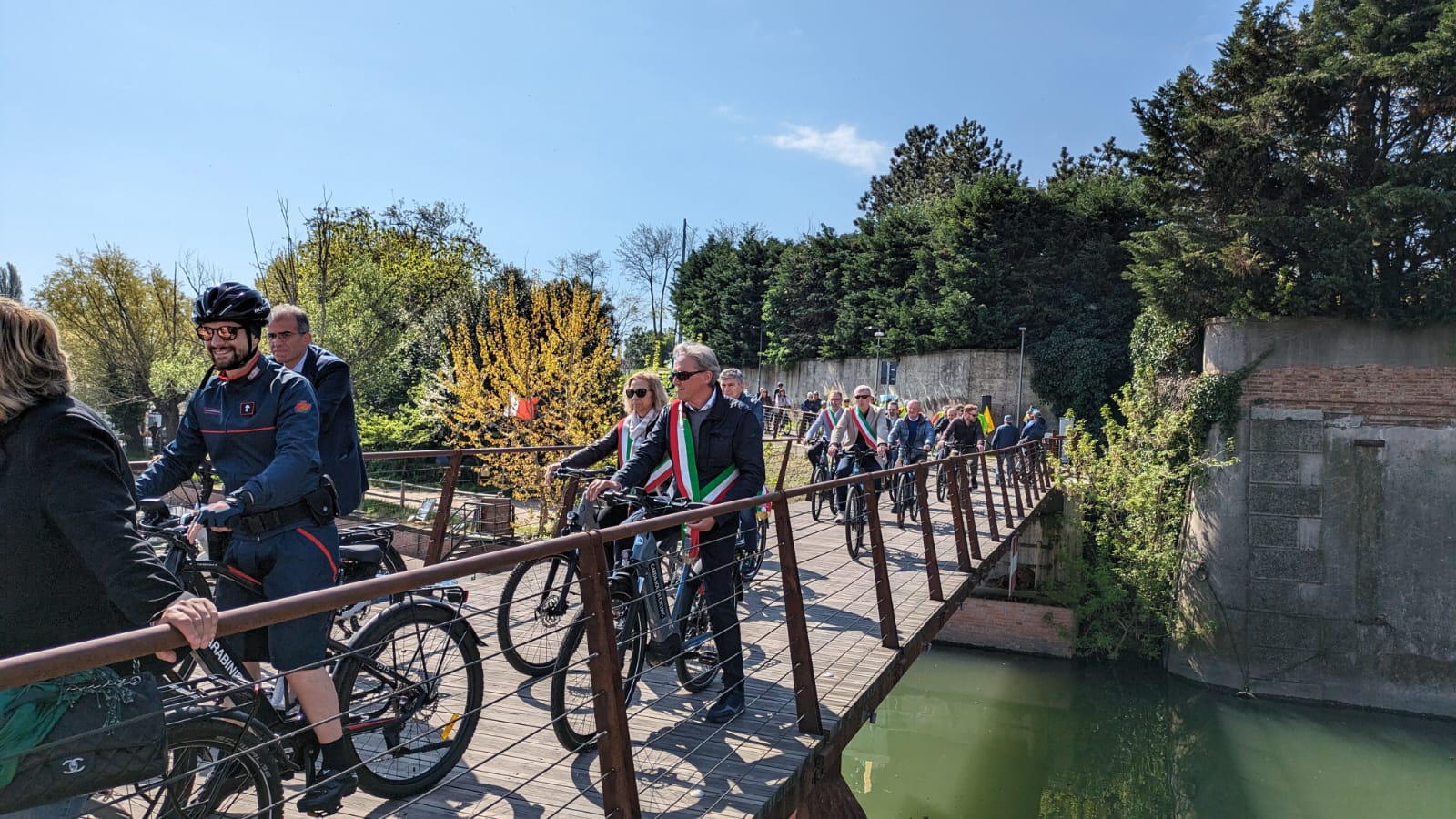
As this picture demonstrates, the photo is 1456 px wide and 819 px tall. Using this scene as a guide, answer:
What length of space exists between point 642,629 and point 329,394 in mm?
1723

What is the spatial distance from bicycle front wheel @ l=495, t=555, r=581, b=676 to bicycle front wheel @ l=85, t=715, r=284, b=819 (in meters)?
1.78

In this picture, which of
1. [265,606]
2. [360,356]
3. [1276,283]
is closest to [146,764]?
[265,606]

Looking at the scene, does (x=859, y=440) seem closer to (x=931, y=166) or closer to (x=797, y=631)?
(x=797, y=631)

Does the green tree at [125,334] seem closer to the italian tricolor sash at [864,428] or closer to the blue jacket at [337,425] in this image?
the italian tricolor sash at [864,428]

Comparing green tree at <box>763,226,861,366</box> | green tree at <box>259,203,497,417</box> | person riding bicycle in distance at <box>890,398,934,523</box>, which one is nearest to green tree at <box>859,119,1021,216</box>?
green tree at <box>763,226,861,366</box>

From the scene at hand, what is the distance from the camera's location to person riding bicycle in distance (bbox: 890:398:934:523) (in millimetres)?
12680

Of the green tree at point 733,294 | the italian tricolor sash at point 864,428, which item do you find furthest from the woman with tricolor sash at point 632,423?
the green tree at point 733,294

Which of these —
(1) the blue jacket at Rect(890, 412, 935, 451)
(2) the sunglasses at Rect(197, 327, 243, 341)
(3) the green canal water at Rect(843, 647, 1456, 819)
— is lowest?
(3) the green canal water at Rect(843, 647, 1456, 819)

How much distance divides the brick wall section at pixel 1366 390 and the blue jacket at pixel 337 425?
19.2m

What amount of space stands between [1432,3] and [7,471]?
2330cm

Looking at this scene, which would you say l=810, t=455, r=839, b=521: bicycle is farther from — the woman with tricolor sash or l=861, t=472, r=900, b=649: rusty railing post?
the woman with tricolor sash

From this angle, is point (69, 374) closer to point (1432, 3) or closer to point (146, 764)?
point (146, 764)

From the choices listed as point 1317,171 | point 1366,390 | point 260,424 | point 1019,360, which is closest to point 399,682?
point 260,424

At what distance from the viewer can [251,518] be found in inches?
120
